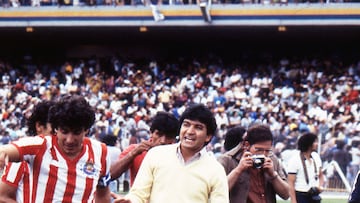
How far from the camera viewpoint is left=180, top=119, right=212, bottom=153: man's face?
521cm

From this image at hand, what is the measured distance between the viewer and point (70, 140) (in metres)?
4.81

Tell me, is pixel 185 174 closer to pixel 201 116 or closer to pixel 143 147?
pixel 201 116

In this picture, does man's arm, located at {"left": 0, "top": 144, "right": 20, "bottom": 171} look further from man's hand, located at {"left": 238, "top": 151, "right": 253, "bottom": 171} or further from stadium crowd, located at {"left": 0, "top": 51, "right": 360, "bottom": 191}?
stadium crowd, located at {"left": 0, "top": 51, "right": 360, "bottom": 191}

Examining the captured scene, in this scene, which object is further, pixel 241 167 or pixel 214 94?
pixel 214 94

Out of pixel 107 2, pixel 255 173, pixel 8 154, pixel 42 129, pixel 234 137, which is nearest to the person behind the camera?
pixel 8 154

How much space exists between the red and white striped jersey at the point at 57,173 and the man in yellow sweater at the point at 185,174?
23cm

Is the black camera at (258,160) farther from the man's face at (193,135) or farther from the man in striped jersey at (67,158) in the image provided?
the man in striped jersey at (67,158)

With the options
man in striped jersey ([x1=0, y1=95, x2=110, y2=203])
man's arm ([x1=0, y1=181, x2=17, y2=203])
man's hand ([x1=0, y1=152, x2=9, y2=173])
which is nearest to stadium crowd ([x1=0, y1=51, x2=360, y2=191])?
man in striped jersey ([x1=0, y1=95, x2=110, y2=203])

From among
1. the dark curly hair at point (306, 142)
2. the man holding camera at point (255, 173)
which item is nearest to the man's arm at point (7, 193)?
the man holding camera at point (255, 173)

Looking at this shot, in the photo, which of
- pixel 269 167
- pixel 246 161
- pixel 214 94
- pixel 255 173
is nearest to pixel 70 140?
pixel 246 161

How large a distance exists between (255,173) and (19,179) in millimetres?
2275

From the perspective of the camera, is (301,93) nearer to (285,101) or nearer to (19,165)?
(285,101)

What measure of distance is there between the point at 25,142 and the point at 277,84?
2291 centimetres

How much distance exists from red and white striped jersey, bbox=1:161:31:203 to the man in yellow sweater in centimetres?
56
